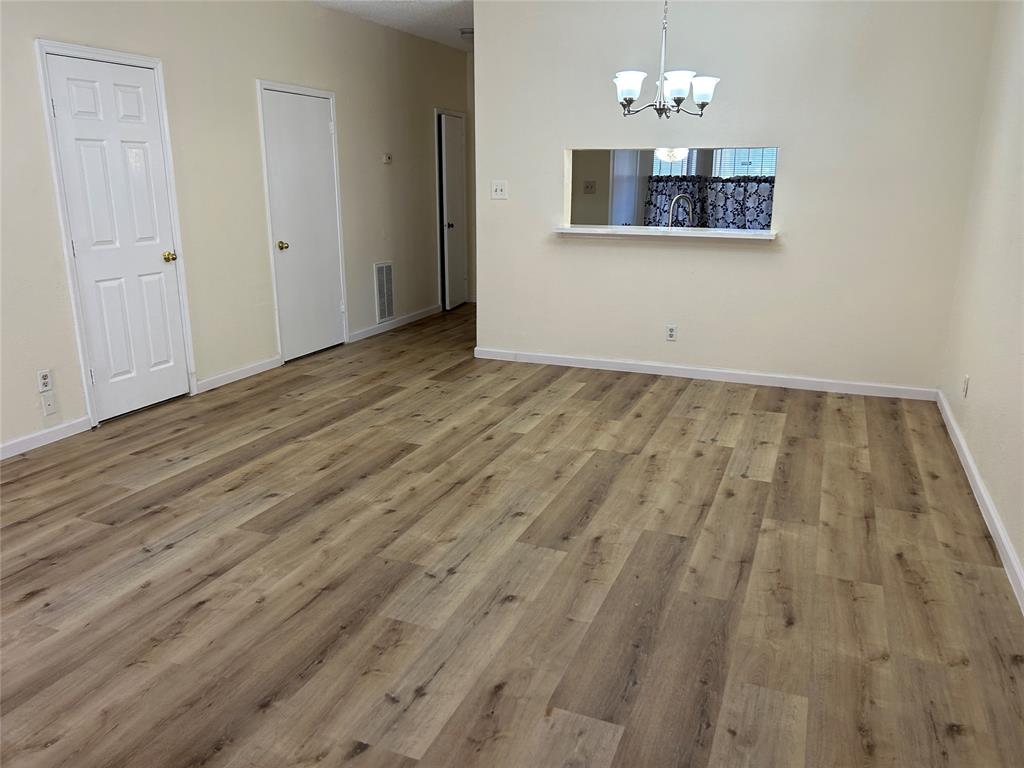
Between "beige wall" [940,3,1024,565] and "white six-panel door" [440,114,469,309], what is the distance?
475 cm

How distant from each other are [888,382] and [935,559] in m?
2.29

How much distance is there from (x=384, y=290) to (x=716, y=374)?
10.4 feet

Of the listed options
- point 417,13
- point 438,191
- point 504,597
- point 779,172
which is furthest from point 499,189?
point 504,597

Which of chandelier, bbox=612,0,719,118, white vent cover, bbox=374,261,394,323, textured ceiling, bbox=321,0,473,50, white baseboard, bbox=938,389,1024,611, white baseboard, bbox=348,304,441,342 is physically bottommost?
white baseboard, bbox=938,389,1024,611

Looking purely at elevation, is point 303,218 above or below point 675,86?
below

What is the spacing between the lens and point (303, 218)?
5703 mm

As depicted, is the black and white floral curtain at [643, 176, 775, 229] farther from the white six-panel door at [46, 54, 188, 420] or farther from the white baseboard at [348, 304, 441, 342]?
the white six-panel door at [46, 54, 188, 420]

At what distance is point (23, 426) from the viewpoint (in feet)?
12.6

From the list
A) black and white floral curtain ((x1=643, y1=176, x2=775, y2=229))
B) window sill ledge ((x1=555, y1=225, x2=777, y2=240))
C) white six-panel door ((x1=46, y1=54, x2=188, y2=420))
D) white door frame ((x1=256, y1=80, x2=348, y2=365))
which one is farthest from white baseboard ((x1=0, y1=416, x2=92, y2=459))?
black and white floral curtain ((x1=643, y1=176, x2=775, y2=229))

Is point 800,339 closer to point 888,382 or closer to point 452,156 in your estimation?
point 888,382

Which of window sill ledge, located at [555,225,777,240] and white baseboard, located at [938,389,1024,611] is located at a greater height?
window sill ledge, located at [555,225,777,240]

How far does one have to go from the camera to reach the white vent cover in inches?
266

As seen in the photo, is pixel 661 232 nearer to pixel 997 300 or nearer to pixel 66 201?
pixel 997 300

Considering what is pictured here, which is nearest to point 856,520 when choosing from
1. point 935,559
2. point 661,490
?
point 935,559
